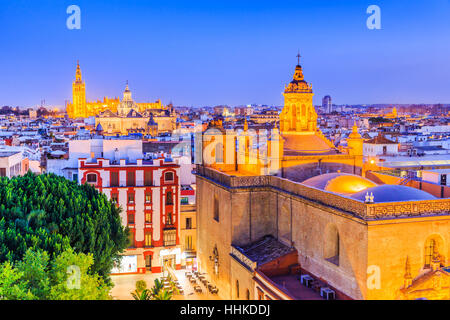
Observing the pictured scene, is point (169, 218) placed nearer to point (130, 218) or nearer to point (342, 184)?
point (130, 218)

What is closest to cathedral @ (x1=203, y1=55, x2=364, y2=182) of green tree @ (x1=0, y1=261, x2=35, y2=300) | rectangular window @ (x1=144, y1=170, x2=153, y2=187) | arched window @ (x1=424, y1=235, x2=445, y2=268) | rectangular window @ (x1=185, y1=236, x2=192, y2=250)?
rectangular window @ (x1=144, y1=170, x2=153, y2=187)

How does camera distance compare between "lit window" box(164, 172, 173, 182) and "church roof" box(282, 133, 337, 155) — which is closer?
"church roof" box(282, 133, 337, 155)

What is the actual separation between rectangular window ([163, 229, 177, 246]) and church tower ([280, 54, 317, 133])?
34.2ft

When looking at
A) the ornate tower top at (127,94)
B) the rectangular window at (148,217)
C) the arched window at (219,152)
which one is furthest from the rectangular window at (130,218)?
the ornate tower top at (127,94)

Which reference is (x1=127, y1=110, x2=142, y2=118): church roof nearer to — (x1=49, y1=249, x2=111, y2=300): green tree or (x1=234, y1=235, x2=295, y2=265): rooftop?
(x1=234, y1=235, x2=295, y2=265): rooftop

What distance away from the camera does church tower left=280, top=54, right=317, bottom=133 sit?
24781mm

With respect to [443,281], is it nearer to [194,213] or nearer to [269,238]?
[269,238]

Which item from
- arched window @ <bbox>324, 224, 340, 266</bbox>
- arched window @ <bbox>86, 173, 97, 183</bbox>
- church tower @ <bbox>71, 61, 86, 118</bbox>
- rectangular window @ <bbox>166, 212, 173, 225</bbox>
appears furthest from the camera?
church tower @ <bbox>71, 61, 86, 118</bbox>

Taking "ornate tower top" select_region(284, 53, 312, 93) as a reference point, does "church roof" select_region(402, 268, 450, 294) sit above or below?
below

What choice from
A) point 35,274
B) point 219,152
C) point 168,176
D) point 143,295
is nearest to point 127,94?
point 168,176

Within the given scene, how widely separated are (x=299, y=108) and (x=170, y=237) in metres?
11.8

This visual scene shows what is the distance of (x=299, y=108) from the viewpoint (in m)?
24.9

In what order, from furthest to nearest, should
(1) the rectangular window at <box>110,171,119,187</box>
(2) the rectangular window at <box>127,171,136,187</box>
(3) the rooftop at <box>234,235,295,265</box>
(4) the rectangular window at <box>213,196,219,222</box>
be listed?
1. (2) the rectangular window at <box>127,171,136,187</box>
2. (1) the rectangular window at <box>110,171,119,187</box>
3. (4) the rectangular window at <box>213,196,219,222</box>
4. (3) the rooftop at <box>234,235,295,265</box>

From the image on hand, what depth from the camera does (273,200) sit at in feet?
72.3
